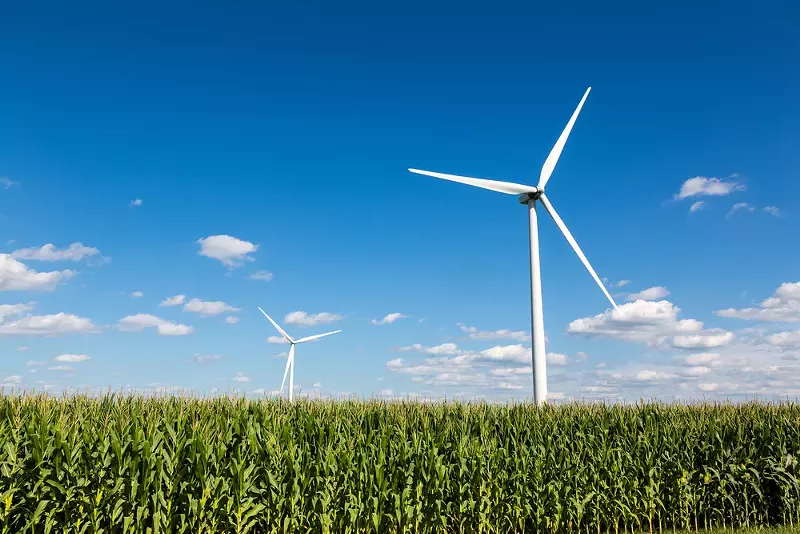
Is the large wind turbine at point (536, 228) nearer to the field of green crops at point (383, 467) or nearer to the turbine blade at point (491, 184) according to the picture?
the turbine blade at point (491, 184)

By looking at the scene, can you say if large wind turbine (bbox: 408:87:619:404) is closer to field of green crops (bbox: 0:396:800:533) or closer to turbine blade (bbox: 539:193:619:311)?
turbine blade (bbox: 539:193:619:311)

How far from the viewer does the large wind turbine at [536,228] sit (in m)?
23.2

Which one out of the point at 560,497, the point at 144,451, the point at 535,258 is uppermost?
the point at 535,258

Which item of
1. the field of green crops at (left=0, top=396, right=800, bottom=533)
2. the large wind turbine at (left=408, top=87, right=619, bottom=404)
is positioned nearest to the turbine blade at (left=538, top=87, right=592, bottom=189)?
the large wind turbine at (left=408, top=87, right=619, bottom=404)

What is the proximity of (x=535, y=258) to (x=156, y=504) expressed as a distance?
17147 mm

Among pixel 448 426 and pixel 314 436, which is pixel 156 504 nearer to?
pixel 314 436

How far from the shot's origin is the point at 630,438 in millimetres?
16594

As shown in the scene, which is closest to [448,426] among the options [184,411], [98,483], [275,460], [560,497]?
[560,497]

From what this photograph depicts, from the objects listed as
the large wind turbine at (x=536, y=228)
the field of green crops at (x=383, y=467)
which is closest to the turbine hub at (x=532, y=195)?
the large wind turbine at (x=536, y=228)

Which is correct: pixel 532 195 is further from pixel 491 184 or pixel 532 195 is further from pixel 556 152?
pixel 556 152

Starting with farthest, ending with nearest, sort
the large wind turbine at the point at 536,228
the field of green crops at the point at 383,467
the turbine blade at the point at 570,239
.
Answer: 1. the turbine blade at the point at 570,239
2. the large wind turbine at the point at 536,228
3. the field of green crops at the point at 383,467

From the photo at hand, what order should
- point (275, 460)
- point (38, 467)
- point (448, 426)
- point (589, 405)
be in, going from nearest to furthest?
point (38, 467) < point (275, 460) < point (448, 426) < point (589, 405)

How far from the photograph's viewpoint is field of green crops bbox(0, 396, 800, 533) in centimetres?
1148

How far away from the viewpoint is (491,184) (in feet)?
88.8
